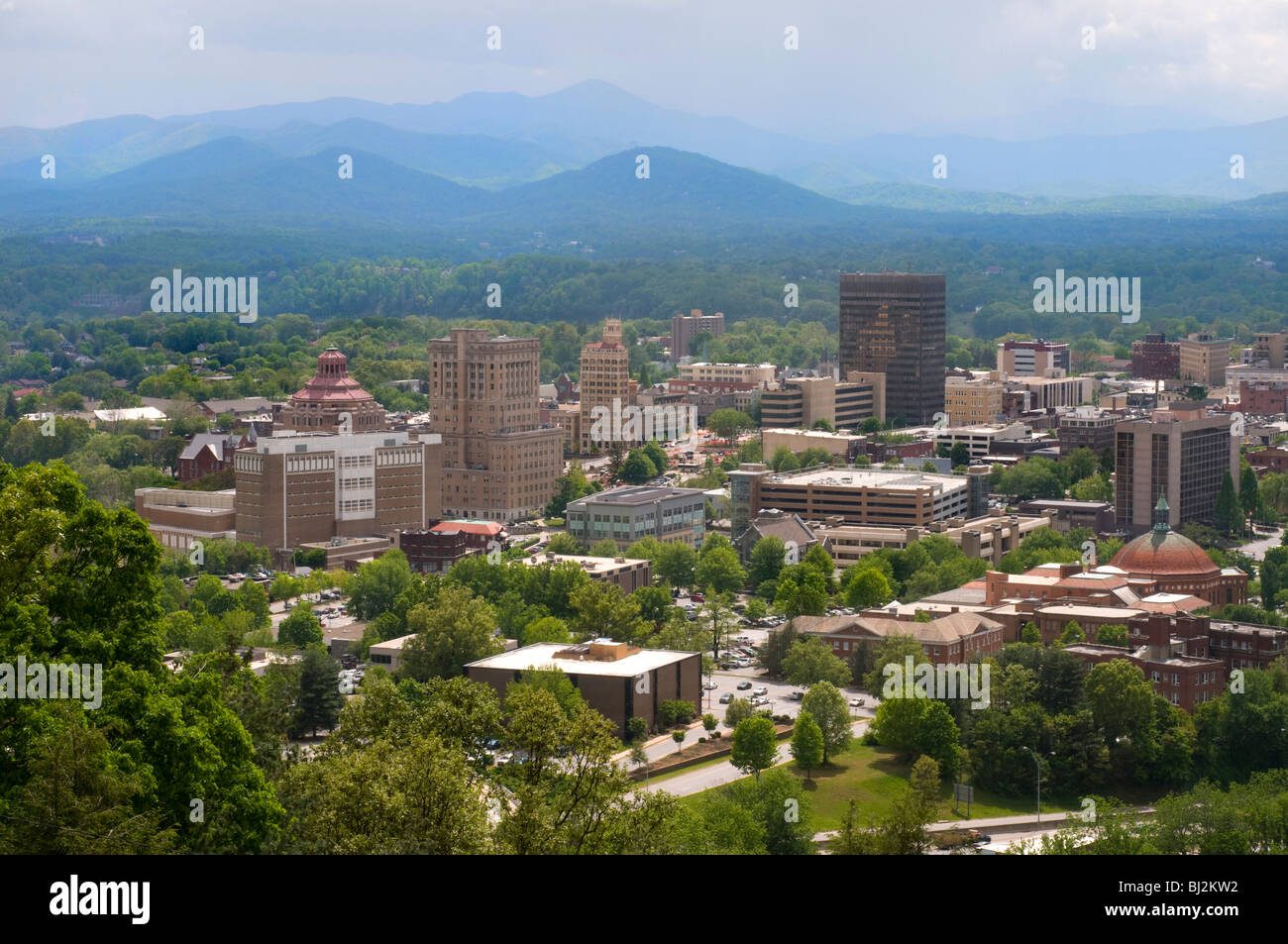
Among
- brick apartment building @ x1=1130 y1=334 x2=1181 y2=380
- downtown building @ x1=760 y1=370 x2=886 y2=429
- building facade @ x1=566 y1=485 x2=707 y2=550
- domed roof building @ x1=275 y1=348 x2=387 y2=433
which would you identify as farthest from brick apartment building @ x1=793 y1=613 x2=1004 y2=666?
brick apartment building @ x1=1130 y1=334 x2=1181 y2=380

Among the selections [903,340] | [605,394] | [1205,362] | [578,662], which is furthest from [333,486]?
[1205,362]

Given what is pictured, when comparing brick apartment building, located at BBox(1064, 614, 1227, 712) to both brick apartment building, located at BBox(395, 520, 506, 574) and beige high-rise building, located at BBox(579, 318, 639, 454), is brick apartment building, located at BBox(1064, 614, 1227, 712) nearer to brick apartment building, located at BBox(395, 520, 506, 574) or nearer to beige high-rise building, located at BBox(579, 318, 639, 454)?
brick apartment building, located at BBox(395, 520, 506, 574)

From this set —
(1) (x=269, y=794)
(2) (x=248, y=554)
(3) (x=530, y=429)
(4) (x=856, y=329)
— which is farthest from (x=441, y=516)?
(1) (x=269, y=794)

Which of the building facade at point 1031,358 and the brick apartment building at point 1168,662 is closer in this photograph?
the brick apartment building at point 1168,662

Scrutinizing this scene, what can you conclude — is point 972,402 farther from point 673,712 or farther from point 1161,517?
point 673,712

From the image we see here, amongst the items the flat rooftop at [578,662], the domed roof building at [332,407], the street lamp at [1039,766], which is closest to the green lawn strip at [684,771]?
the flat rooftop at [578,662]

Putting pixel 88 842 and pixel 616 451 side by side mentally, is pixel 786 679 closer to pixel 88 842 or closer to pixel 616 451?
pixel 88 842

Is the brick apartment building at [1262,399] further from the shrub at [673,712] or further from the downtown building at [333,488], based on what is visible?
the shrub at [673,712]
